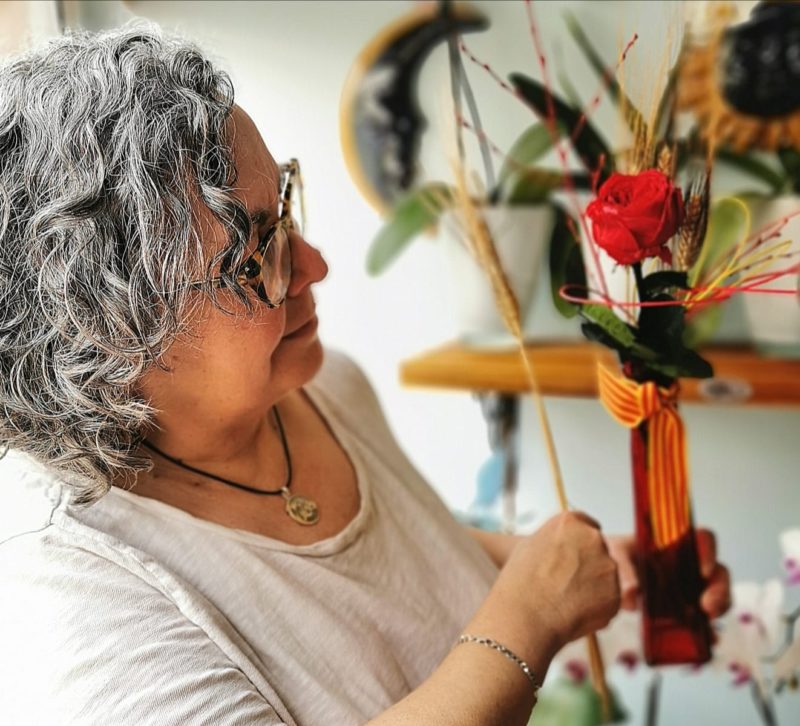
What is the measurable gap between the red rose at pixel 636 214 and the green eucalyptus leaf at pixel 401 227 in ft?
2.75

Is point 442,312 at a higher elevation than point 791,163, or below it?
below

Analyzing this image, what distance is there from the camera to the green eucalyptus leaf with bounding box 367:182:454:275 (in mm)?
1615

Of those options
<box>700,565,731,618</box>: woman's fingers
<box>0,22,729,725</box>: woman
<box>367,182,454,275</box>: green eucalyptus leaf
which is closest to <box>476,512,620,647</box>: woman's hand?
<box>0,22,729,725</box>: woman

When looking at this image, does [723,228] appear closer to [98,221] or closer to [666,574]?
[666,574]

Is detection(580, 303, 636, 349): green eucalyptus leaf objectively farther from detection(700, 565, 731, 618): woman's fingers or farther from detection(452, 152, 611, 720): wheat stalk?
detection(700, 565, 731, 618): woman's fingers

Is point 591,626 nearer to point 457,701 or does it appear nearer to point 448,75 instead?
point 457,701

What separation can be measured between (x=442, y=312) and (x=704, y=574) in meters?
0.80

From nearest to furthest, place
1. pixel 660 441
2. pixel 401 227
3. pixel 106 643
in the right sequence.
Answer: pixel 106 643
pixel 660 441
pixel 401 227

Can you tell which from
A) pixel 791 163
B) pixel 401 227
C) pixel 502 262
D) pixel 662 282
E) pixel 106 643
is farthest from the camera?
pixel 401 227

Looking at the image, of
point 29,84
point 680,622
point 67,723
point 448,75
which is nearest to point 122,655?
point 67,723

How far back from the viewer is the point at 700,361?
0.85 m

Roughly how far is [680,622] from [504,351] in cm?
63

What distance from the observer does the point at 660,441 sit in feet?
3.07

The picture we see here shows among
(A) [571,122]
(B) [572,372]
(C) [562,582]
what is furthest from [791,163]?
(C) [562,582]
